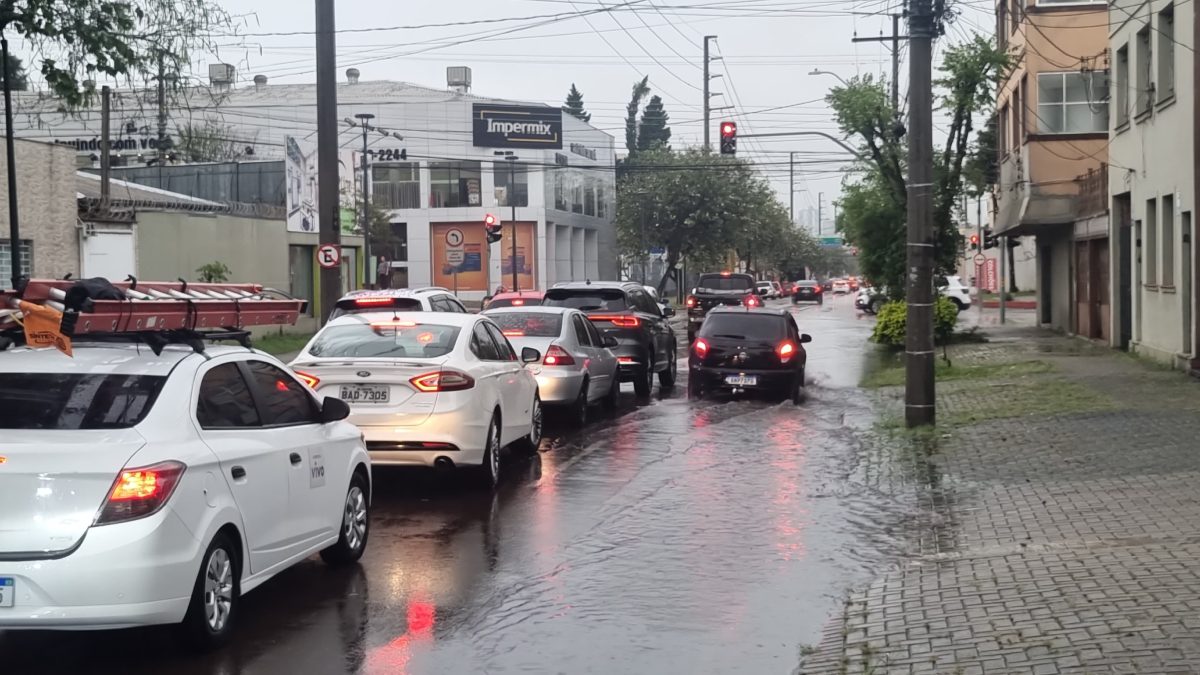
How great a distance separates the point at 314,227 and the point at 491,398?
3066cm

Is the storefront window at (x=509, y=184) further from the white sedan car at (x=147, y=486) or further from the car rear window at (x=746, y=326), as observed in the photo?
the white sedan car at (x=147, y=486)

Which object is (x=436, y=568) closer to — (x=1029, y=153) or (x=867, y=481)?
(x=867, y=481)

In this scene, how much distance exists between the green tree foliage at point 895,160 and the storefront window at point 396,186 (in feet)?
127

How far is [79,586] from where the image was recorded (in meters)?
5.94

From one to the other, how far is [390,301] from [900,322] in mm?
19072

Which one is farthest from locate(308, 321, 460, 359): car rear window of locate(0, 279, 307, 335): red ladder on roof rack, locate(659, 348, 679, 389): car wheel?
locate(659, 348, 679, 389): car wheel

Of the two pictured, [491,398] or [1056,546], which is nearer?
[1056,546]

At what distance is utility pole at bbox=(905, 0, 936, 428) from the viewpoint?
→ 1573cm

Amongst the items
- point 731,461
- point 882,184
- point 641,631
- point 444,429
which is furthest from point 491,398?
point 882,184

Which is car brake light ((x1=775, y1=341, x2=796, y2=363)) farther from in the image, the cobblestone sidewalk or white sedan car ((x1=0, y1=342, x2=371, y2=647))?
white sedan car ((x1=0, y1=342, x2=371, y2=647))

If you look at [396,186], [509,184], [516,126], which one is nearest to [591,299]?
[509,184]

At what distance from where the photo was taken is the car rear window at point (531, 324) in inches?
669

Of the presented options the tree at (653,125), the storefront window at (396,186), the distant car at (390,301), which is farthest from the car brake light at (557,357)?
the tree at (653,125)

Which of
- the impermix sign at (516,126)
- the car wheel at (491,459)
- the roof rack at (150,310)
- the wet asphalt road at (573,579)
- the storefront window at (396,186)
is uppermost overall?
the impermix sign at (516,126)
